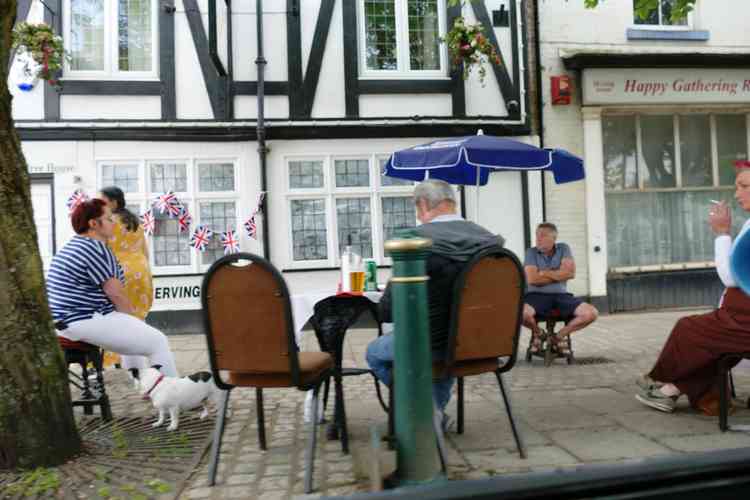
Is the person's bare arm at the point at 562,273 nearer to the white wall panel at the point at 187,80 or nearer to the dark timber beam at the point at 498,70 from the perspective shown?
the dark timber beam at the point at 498,70

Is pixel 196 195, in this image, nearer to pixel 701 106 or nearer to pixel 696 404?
pixel 696 404

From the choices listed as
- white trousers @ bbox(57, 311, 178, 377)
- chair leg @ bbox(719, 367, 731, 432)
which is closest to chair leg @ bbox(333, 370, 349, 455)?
white trousers @ bbox(57, 311, 178, 377)

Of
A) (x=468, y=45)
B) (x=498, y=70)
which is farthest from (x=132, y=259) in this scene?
(x=498, y=70)

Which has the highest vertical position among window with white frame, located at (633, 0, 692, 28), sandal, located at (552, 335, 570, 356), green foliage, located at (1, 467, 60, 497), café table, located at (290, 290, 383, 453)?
window with white frame, located at (633, 0, 692, 28)

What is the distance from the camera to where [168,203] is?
32.3 ft

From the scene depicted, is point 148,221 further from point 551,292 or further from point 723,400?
point 723,400

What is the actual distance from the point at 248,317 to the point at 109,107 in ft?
26.1

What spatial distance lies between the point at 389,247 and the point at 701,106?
10.4 m

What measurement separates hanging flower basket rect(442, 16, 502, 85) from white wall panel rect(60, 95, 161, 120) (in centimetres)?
462

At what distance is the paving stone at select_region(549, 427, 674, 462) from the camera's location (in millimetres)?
3463

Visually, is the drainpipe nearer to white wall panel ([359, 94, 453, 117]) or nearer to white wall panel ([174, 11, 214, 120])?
white wall panel ([174, 11, 214, 120])

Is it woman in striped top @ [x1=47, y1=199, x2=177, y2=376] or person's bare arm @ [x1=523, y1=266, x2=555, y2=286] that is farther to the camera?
person's bare arm @ [x1=523, y1=266, x2=555, y2=286]

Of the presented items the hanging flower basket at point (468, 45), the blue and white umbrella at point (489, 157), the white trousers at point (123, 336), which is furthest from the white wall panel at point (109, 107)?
the white trousers at point (123, 336)

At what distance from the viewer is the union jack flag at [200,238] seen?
388 inches
